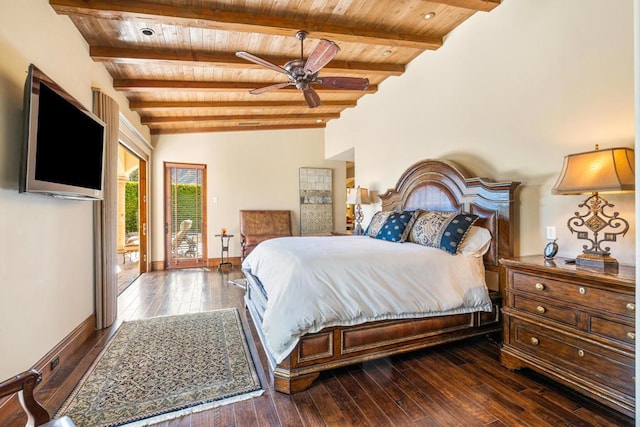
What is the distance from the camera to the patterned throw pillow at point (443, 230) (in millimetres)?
2768

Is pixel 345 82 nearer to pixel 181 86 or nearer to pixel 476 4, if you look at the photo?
pixel 476 4

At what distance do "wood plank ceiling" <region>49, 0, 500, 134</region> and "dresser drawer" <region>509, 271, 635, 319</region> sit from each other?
254cm

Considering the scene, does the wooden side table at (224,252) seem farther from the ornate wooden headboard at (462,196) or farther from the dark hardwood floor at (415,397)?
the ornate wooden headboard at (462,196)

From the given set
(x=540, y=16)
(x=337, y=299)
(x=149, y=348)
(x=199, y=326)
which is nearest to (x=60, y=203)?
(x=149, y=348)

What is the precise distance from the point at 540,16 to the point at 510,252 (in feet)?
6.93

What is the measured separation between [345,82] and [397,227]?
5.67 ft

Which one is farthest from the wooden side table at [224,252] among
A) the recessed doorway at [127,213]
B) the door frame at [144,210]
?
the recessed doorway at [127,213]

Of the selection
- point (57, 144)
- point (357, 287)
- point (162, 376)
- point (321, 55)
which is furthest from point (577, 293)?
point (57, 144)

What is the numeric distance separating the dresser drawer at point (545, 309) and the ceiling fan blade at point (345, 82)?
2538 millimetres

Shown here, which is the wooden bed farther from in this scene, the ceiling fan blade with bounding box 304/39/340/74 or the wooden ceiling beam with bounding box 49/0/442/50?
the ceiling fan blade with bounding box 304/39/340/74

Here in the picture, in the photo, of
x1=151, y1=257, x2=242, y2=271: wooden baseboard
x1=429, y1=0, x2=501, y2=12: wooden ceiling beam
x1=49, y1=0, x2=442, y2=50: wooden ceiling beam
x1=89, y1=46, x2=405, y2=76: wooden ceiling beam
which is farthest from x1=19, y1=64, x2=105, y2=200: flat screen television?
x1=151, y1=257, x2=242, y2=271: wooden baseboard

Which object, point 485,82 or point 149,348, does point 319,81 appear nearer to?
point 485,82

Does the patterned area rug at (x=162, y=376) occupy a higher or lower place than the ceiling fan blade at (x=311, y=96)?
lower

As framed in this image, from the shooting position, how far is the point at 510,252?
111 inches
